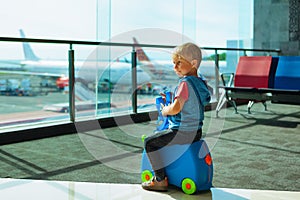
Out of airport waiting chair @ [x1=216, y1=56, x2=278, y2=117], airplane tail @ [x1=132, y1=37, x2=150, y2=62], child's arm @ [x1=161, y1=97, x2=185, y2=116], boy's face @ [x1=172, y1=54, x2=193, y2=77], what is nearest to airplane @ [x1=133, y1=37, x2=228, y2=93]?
airplane tail @ [x1=132, y1=37, x2=150, y2=62]

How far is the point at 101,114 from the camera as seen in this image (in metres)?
5.25

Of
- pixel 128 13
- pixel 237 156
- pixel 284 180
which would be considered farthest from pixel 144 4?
pixel 284 180

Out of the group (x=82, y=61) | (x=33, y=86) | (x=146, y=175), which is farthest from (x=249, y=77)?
(x=146, y=175)

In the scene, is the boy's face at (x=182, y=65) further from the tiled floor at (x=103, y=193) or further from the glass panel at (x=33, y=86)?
the glass panel at (x=33, y=86)

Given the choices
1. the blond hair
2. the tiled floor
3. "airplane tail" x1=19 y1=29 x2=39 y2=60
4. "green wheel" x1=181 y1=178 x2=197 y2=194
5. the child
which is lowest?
the tiled floor

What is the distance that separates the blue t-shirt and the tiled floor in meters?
0.38

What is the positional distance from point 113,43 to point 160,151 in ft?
10.5

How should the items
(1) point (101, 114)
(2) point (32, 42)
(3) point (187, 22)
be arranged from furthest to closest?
(3) point (187, 22) → (1) point (101, 114) → (2) point (32, 42)

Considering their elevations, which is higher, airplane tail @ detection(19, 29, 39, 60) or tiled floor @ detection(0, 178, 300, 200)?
airplane tail @ detection(19, 29, 39, 60)

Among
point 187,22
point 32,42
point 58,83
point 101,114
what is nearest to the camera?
point 32,42

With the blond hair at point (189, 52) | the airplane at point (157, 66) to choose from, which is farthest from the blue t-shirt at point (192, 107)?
the airplane at point (157, 66)

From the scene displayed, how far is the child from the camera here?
2.38 metres

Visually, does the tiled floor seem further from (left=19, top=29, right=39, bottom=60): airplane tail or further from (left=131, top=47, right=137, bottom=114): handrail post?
(left=131, top=47, right=137, bottom=114): handrail post

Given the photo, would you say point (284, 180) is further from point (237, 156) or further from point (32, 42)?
point (32, 42)
